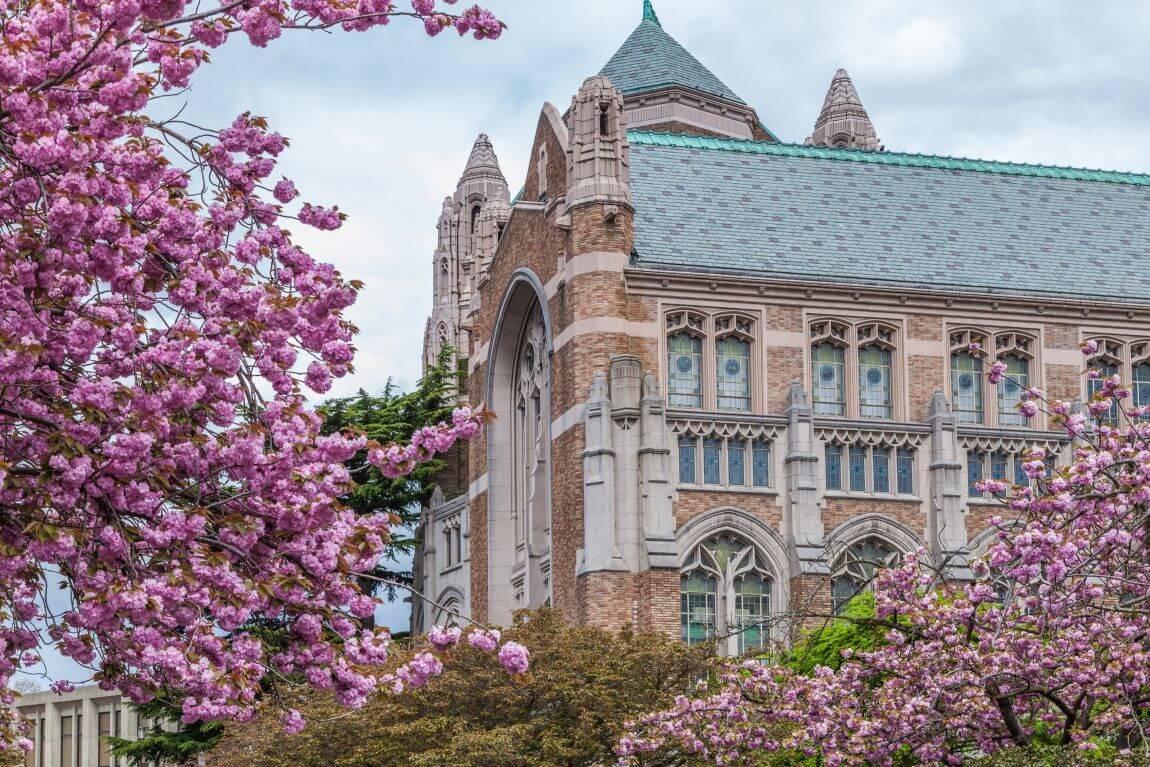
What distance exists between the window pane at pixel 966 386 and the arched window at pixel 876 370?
1.60m

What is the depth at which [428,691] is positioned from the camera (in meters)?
33.1

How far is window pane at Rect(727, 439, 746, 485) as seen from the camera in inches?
1689

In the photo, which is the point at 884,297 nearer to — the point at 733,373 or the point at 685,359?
the point at 733,373

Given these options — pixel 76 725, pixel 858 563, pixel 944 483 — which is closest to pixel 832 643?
pixel 858 563

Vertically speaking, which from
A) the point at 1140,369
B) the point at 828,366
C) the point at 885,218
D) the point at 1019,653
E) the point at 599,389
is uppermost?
the point at 885,218

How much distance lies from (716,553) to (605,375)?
14.6ft

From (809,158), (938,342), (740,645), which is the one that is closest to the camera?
(740,645)

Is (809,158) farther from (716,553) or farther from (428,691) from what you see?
(428,691)

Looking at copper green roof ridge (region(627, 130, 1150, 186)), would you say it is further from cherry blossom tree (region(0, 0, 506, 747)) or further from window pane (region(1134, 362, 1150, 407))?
cherry blossom tree (region(0, 0, 506, 747))

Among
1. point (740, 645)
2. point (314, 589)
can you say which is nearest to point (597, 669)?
point (740, 645)

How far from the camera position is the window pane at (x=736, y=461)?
141ft

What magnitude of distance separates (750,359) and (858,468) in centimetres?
337

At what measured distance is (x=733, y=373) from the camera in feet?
144

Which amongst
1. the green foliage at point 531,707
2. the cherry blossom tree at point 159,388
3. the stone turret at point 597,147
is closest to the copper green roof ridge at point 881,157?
the stone turret at point 597,147
